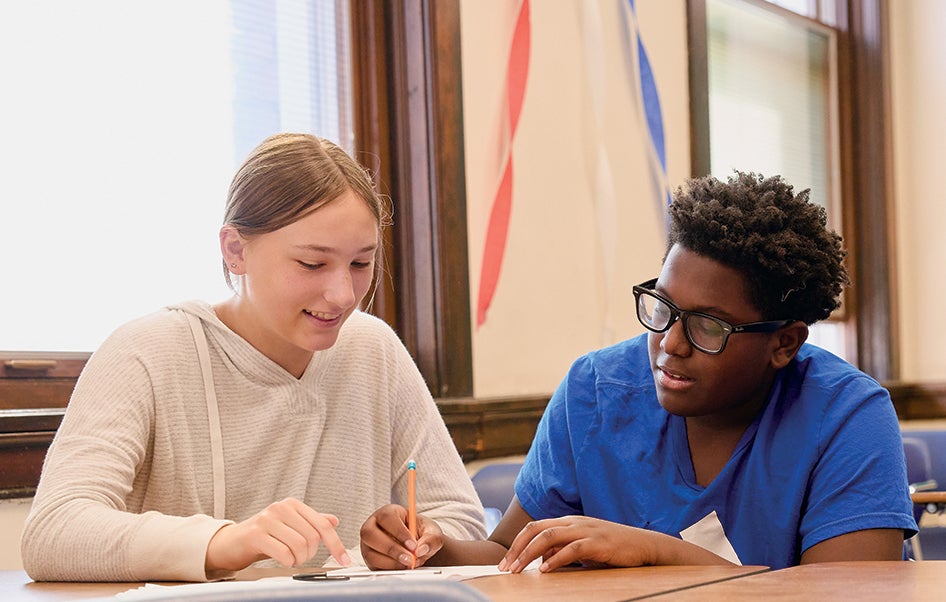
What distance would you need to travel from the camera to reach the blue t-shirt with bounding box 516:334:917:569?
1.54m

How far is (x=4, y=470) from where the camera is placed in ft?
7.23

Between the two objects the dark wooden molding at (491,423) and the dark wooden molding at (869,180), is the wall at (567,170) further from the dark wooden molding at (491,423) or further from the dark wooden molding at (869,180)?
the dark wooden molding at (869,180)

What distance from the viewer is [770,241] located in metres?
1.69

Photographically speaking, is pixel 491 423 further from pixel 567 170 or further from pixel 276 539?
pixel 276 539

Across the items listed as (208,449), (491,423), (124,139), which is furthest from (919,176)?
(208,449)

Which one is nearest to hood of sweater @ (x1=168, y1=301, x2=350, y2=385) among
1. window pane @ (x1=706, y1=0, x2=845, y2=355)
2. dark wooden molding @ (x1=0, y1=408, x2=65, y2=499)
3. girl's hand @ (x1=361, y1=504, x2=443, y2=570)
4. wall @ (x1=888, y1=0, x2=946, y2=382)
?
girl's hand @ (x1=361, y1=504, x2=443, y2=570)

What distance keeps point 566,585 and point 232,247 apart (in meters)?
0.87

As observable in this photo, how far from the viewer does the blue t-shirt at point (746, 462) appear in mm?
1540

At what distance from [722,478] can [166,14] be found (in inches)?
71.2

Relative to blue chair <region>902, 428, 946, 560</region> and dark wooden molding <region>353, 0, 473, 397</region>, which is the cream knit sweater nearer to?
dark wooden molding <region>353, 0, 473, 397</region>

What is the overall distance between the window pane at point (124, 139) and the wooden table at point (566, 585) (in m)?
1.08

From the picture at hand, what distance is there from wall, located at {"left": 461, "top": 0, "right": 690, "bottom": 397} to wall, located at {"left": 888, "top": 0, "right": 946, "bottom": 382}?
79.6 inches

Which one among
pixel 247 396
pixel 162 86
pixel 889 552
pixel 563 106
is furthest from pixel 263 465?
pixel 563 106

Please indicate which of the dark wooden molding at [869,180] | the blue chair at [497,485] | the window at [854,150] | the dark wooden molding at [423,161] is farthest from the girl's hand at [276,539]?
the dark wooden molding at [869,180]
